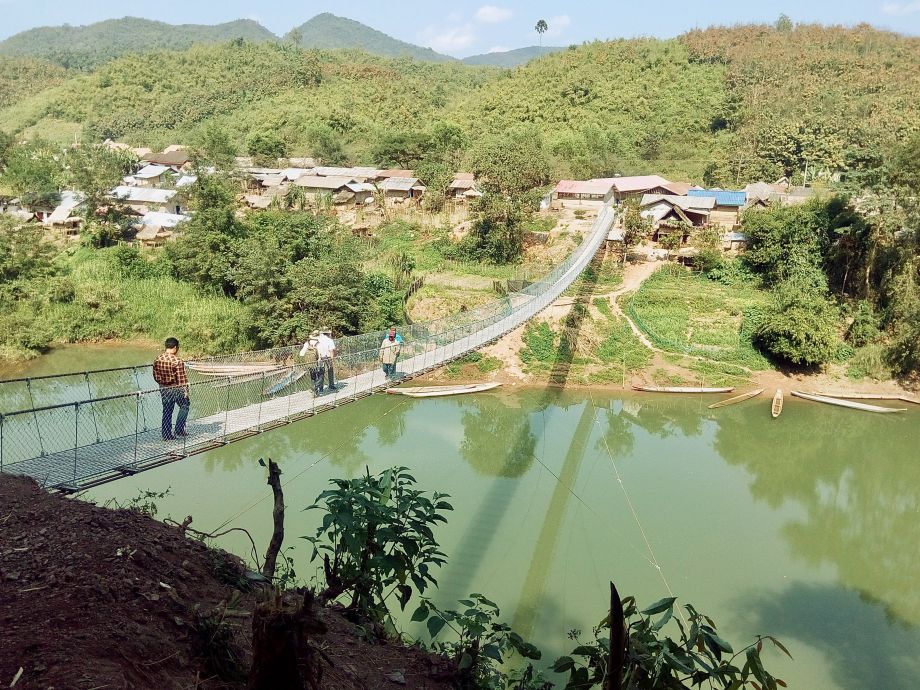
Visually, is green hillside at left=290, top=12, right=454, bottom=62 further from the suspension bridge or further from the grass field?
the suspension bridge

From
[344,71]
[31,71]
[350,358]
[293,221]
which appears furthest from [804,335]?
[31,71]

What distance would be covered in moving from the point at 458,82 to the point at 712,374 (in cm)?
3932

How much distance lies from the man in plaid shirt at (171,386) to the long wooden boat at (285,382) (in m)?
0.91

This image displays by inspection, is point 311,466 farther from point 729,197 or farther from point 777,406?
point 729,197

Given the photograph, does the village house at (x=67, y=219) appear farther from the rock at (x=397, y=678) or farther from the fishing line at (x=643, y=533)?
the rock at (x=397, y=678)

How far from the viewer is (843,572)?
6105 millimetres

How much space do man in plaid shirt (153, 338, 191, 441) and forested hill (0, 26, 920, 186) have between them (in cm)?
1887

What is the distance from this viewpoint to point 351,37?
445 ft

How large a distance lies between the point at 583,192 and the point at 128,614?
17.9 m

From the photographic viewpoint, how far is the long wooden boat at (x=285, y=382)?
5.23 m

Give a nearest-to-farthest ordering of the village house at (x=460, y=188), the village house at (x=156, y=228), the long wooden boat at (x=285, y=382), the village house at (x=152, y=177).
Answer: the long wooden boat at (x=285, y=382)
the village house at (x=156, y=228)
the village house at (x=460, y=188)
the village house at (x=152, y=177)

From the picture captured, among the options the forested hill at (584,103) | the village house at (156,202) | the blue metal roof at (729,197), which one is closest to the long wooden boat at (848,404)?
the blue metal roof at (729,197)

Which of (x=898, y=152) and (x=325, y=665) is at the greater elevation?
(x=898, y=152)

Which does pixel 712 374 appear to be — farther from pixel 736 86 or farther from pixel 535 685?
pixel 736 86
